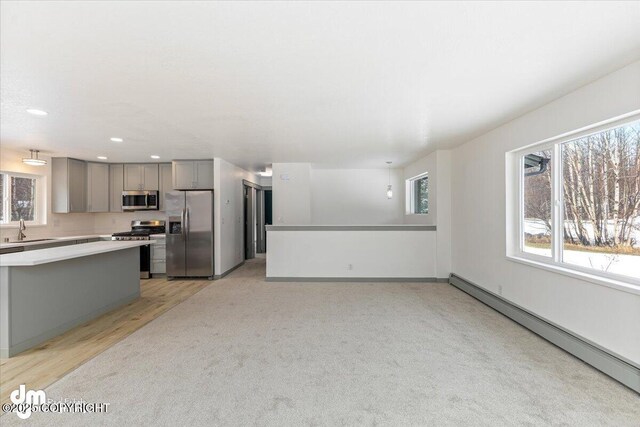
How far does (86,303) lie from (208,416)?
2706mm

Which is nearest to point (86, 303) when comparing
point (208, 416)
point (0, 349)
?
point (0, 349)

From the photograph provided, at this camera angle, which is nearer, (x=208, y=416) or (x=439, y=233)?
(x=208, y=416)

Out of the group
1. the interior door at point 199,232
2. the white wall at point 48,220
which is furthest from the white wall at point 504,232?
the white wall at point 48,220

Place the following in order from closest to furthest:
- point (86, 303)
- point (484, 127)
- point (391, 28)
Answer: point (391, 28) < point (86, 303) < point (484, 127)

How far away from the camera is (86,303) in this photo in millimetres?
3570

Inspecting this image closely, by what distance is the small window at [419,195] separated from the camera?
22.0 feet

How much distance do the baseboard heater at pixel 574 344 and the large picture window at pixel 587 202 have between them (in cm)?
62

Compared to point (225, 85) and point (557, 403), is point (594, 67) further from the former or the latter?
point (225, 85)

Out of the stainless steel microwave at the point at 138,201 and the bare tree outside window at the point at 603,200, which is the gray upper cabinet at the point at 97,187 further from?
the bare tree outside window at the point at 603,200

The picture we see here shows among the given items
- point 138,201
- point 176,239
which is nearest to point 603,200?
point 176,239

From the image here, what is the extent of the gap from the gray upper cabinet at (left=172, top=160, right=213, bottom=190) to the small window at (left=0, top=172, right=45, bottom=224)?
7.76ft

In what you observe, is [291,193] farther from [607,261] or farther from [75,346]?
[607,261]

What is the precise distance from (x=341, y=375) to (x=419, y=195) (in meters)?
5.55

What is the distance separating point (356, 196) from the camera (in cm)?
786
